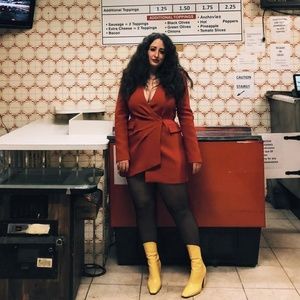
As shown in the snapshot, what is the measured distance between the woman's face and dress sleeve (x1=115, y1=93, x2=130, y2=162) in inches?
11.3

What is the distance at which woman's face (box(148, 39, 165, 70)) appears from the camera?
258 centimetres

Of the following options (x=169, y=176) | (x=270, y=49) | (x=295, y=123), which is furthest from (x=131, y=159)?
(x=270, y=49)

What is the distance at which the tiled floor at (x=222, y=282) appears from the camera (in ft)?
8.24

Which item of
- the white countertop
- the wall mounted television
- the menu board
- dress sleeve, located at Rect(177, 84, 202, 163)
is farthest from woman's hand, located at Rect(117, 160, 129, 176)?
the wall mounted television

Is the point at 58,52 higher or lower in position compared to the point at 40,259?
higher

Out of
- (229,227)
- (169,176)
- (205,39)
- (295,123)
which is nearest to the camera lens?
(169,176)

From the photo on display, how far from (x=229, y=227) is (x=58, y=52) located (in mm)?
2252

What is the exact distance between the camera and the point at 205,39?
13.1ft

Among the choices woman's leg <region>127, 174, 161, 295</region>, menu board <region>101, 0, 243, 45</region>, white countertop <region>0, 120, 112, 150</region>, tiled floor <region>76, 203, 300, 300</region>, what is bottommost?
tiled floor <region>76, 203, 300, 300</region>

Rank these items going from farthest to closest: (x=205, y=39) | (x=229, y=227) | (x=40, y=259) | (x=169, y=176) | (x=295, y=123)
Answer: (x=205, y=39)
(x=295, y=123)
(x=229, y=227)
(x=169, y=176)
(x=40, y=259)

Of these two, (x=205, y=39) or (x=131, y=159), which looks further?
(x=205, y=39)

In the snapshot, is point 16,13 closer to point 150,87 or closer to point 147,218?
point 150,87

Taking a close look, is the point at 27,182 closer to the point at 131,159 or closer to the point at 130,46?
the point at 131,159

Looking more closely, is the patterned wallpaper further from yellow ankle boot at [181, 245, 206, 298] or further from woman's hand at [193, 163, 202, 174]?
yellow ankle boot at [181, 245, 206, 298]
